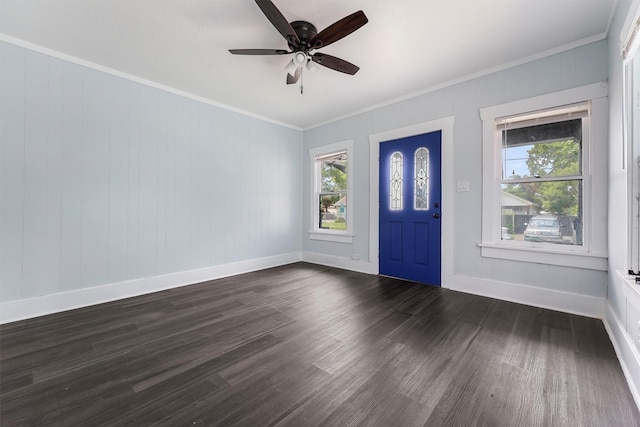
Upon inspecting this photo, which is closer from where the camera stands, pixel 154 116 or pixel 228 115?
pixel 154 116

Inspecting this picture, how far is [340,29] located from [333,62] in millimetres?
416

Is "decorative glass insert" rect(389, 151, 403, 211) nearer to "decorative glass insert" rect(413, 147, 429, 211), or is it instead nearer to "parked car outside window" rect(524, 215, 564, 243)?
"decorative glass insert" rect(413, 147, 429, 211)

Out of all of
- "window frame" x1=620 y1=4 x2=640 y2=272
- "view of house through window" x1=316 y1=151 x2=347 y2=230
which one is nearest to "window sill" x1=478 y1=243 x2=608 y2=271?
"window frame" x1=620 y1=4 x2=640 y2=272

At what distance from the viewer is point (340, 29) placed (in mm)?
2082

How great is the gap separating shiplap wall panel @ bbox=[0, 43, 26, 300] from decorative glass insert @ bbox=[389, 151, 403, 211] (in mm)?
4289

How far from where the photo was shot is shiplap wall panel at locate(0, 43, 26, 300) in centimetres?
243

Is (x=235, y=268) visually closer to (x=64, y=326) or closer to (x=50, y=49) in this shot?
(x=64, y=326)

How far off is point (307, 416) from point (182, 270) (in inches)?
118

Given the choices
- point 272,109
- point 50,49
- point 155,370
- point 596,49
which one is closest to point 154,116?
point 50,49

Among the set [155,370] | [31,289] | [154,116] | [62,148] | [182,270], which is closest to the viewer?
[155,370]

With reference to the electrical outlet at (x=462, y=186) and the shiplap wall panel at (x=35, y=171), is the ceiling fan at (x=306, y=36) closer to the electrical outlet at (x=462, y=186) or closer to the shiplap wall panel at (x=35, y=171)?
the electrical outlet at (x=462, y=186)

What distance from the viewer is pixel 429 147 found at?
3596 millimetres

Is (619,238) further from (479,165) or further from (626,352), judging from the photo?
(479,165)

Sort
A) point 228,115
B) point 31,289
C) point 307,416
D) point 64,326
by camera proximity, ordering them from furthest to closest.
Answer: point 228,115 < point 31,289 < point 64,326 < point 307,416
